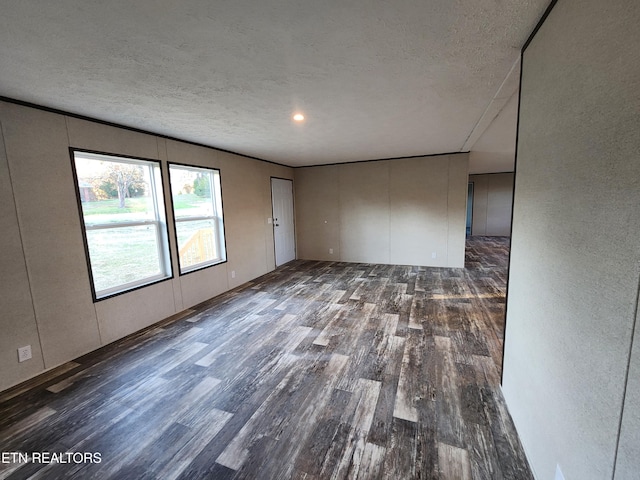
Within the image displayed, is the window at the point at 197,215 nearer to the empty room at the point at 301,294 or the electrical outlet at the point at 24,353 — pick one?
the empty room at the point at 301,294

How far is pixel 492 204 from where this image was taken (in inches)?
390

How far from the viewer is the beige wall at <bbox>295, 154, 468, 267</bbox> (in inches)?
218

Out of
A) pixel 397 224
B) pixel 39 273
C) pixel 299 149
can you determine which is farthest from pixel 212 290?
pixel 397 224

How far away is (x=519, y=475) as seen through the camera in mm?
1419

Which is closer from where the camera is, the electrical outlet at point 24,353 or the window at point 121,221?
the electrical outlet at point 24,353

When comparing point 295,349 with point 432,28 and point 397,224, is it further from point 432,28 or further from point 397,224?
point 397,224

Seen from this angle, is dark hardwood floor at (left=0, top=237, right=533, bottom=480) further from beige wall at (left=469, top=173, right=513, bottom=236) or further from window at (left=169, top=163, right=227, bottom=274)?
beige wall at (left=469, top=173, right=513, bottom=236)

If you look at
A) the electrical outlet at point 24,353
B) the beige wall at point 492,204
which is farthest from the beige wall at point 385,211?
the beige wall at point 492,204

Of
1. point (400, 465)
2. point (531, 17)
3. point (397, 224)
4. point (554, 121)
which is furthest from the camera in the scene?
point (397, 224)

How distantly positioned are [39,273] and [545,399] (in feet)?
12.5

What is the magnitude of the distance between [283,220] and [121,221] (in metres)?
3.60

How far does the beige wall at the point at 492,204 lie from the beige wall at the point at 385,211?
5535mm

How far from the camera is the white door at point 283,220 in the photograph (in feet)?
19.9

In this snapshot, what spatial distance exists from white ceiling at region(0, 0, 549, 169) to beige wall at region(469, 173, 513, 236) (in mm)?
7997
